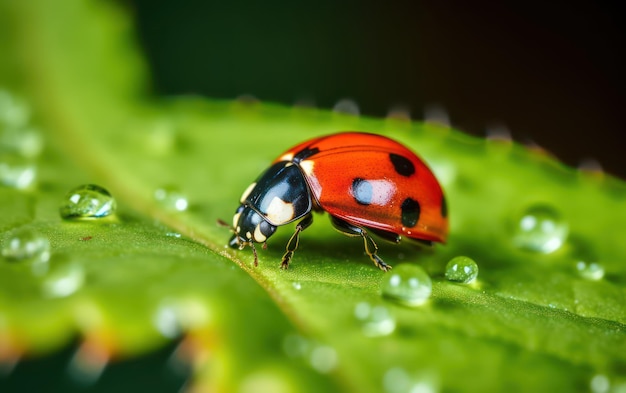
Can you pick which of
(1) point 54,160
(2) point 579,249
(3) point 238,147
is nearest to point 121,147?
(1) point 54,160

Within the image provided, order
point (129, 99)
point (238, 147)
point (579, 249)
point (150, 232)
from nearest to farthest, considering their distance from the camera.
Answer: point (150, 232) → point (579, 249) → point (238, 147) → point (129, 99)

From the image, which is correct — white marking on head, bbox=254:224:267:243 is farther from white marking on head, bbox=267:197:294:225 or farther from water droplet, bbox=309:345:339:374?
water droplet, bbox=309:345:339:374

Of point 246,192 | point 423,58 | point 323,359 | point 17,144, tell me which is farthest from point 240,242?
point 423,58

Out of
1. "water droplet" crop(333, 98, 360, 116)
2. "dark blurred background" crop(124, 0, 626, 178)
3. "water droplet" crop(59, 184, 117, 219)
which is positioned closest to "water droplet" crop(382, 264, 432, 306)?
"water droplet" crop(59, 184, 117, 219)

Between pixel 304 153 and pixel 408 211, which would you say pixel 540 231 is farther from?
pixel 304 153

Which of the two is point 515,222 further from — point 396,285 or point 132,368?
point 132,368

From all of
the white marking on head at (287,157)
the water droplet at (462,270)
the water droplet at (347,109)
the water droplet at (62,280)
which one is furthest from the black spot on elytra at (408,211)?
the water droplet at (62,280)

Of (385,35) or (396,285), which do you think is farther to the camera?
→ (385,35)

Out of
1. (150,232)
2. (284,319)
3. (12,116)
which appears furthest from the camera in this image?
(12,116)
